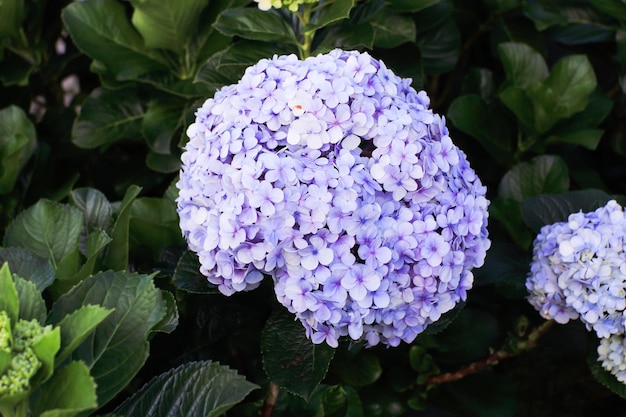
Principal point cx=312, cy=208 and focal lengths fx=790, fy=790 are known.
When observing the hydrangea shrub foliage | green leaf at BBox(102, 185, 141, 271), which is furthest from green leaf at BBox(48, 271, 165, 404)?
green leaf at BBox(102, 185, 141, 271)

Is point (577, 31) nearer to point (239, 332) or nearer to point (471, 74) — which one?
point (471, 74)

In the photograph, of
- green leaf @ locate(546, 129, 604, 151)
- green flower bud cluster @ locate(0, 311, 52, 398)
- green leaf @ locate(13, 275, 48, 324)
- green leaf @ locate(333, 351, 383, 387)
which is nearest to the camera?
green flower bud cluster @ locate(0, 311, 52, 398)

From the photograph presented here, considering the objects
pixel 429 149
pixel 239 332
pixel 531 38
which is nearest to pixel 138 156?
pixel 239 332

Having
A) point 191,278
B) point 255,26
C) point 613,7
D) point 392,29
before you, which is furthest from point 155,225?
point 613,7

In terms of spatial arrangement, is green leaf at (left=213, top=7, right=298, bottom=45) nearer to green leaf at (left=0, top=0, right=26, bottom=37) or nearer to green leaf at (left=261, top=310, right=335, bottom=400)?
green leaf at (left=261, top=310, right=335, bottom=400)

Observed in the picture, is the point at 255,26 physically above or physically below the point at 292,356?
above

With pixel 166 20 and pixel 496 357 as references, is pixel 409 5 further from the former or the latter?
pixel 496 357

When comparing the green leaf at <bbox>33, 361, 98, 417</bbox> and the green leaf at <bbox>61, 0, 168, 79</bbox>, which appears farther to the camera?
the green leaf at <bbox>61, 0, 168, 79</bbox>
